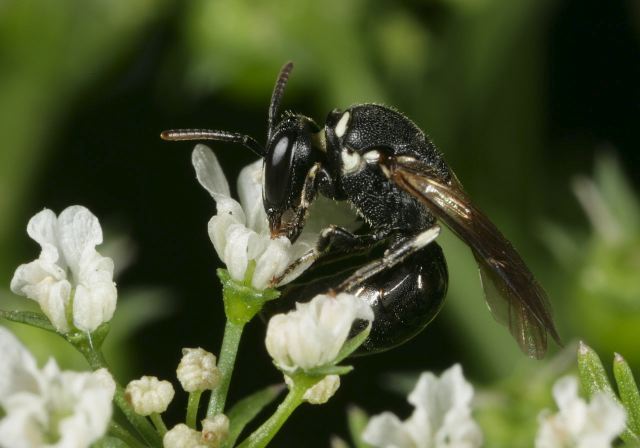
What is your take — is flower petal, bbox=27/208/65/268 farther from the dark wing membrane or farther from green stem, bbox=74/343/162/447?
the dark wing membrane

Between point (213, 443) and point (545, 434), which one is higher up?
point (545, 434)

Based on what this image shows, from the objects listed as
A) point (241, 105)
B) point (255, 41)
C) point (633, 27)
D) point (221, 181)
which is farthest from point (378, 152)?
point (633, 27)

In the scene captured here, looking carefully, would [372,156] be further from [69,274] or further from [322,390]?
[69,274]

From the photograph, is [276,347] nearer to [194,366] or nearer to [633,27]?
[194,366]

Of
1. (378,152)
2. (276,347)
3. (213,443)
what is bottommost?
(213,443)

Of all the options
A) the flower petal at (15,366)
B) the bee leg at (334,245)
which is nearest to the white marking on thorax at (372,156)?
the bee leg at (334,245)
